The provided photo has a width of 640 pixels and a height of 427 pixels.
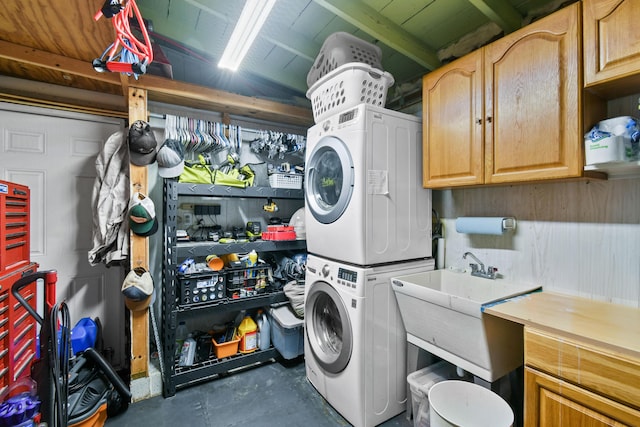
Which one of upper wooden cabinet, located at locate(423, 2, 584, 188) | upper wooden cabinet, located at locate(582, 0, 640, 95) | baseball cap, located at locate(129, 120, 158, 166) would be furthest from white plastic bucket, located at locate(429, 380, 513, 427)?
baseball cap, located at locate(129, 120, 158, 166)

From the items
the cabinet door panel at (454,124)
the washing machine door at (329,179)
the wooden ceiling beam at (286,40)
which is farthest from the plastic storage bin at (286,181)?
the cabinet door panel at (454,124)

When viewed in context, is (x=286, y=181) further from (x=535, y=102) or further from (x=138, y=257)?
(x=535, y=102)

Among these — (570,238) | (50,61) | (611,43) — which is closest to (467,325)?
(570,238)

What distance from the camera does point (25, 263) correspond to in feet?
5.61

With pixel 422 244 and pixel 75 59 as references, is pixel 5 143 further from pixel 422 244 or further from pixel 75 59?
pixel 422 244

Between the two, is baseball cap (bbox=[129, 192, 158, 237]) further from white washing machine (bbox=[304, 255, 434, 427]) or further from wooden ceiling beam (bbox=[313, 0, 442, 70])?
wooden ceiling beam (bbox=[313, 0, 442, 70])

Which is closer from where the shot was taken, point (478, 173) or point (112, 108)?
point (478, 173)

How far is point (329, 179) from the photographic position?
2027 mm

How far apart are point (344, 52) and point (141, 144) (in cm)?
153

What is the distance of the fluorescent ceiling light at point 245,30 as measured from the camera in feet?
4.81

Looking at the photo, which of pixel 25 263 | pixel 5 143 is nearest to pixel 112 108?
pixel 5 143

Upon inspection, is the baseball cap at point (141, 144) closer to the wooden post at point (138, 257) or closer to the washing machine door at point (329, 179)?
the wooden post at point (138, 257)

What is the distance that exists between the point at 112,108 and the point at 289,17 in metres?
1.66

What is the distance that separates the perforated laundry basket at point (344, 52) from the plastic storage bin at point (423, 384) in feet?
6.80
